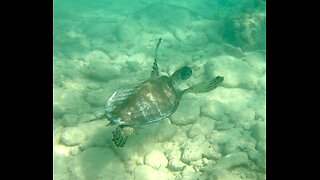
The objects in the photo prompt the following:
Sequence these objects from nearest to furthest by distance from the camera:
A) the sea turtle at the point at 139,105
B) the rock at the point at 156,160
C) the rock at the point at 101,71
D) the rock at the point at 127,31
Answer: the sea turtle at the point at 139,105
the rock at the point at 156,160
the rock at the point at 101,71
the rock at the point at 127,31

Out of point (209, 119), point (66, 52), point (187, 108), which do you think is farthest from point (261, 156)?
point (66, 52)

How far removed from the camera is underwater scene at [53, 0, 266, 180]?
13.2 feet

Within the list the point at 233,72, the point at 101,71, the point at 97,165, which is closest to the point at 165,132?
the point at 97,165

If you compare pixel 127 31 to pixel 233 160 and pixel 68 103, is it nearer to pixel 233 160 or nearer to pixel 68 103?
pixel 68 103

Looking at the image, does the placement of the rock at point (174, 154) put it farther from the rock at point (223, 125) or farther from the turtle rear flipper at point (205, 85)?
the turtle rear flipper at point (205, 85)

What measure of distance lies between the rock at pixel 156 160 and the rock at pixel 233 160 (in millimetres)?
800

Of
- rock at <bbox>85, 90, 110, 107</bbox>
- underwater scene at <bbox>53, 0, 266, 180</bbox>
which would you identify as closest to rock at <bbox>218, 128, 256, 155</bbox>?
underwater scene at <bbox>53, 0, 266, 180</bbox>

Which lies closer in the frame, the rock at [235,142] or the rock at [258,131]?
the rock at [235,142]

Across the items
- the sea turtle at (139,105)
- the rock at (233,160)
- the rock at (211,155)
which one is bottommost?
the rock at (211,155)

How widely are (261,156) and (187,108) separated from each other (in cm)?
159

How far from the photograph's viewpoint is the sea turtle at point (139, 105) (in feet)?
13.2

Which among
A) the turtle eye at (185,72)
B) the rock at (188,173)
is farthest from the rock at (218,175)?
the turtle eye at (185,72)

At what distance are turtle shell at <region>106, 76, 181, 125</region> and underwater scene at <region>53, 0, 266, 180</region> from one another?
0.05 ft
